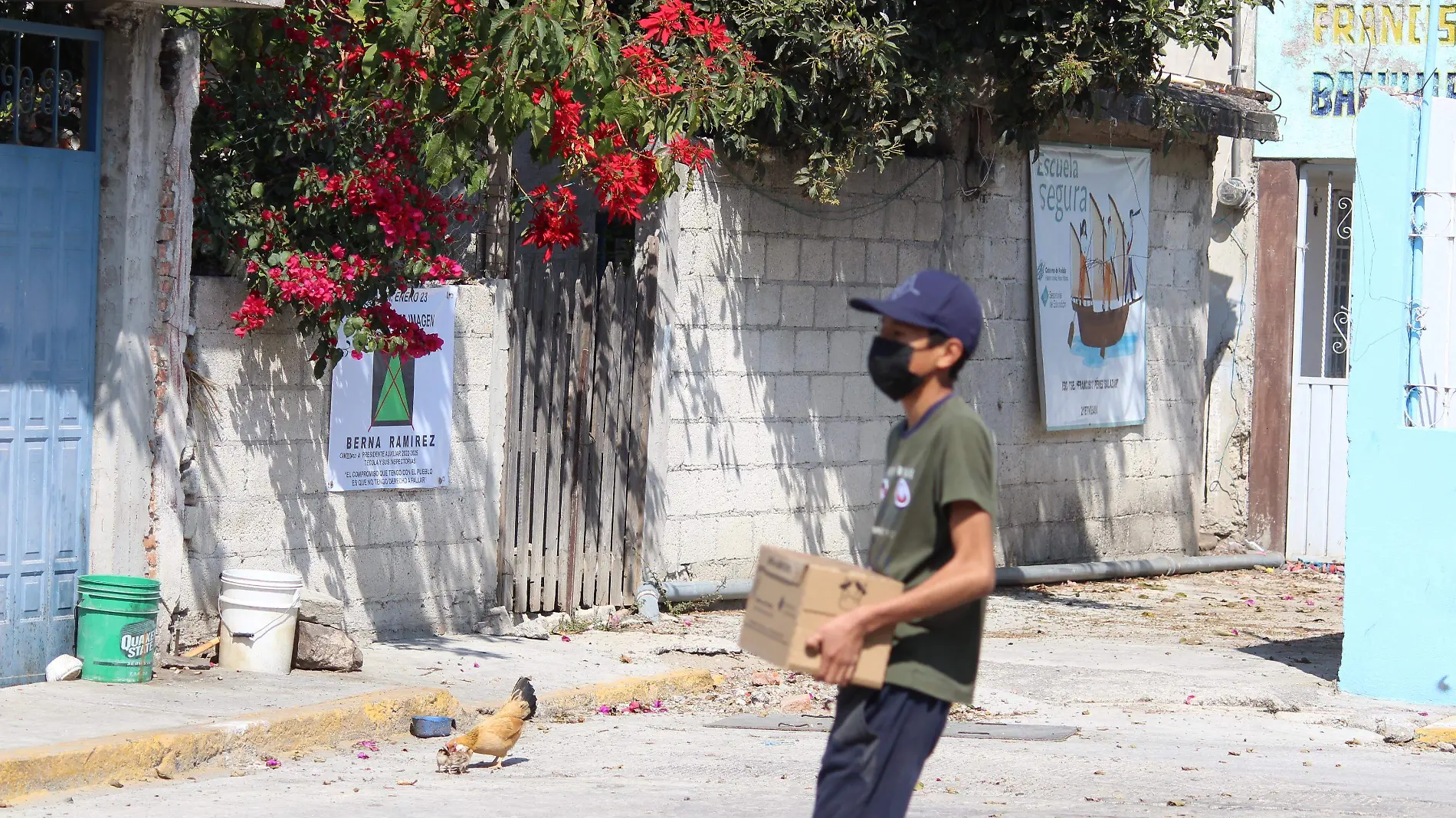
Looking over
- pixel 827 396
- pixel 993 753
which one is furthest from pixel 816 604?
pixel 827 396

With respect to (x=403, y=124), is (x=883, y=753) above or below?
below

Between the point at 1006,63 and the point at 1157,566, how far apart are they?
496 centimetres

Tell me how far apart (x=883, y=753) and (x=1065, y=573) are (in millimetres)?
10512

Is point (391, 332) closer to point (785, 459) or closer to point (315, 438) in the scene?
point (315, 438)

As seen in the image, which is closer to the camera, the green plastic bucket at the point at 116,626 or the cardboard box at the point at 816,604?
the cardboard box at the point at 816,604

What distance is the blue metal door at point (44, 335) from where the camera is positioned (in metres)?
8.33

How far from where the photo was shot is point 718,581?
477 inches

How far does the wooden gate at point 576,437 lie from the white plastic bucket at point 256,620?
80.3 inches

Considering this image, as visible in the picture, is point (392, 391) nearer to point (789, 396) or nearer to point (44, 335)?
point (44, 335)

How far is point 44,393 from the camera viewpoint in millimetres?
8469

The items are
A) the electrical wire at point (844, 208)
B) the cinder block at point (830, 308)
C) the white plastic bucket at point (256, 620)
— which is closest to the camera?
the white plastic bucket at point (256, 620)

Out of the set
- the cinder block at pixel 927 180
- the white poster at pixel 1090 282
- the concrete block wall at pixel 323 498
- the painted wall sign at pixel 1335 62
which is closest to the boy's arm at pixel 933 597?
the concrete block wall at pixel 323 498

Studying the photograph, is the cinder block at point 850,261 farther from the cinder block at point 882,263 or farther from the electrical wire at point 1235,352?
the electrical wire at point 1235,352

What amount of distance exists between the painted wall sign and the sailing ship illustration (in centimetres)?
165
